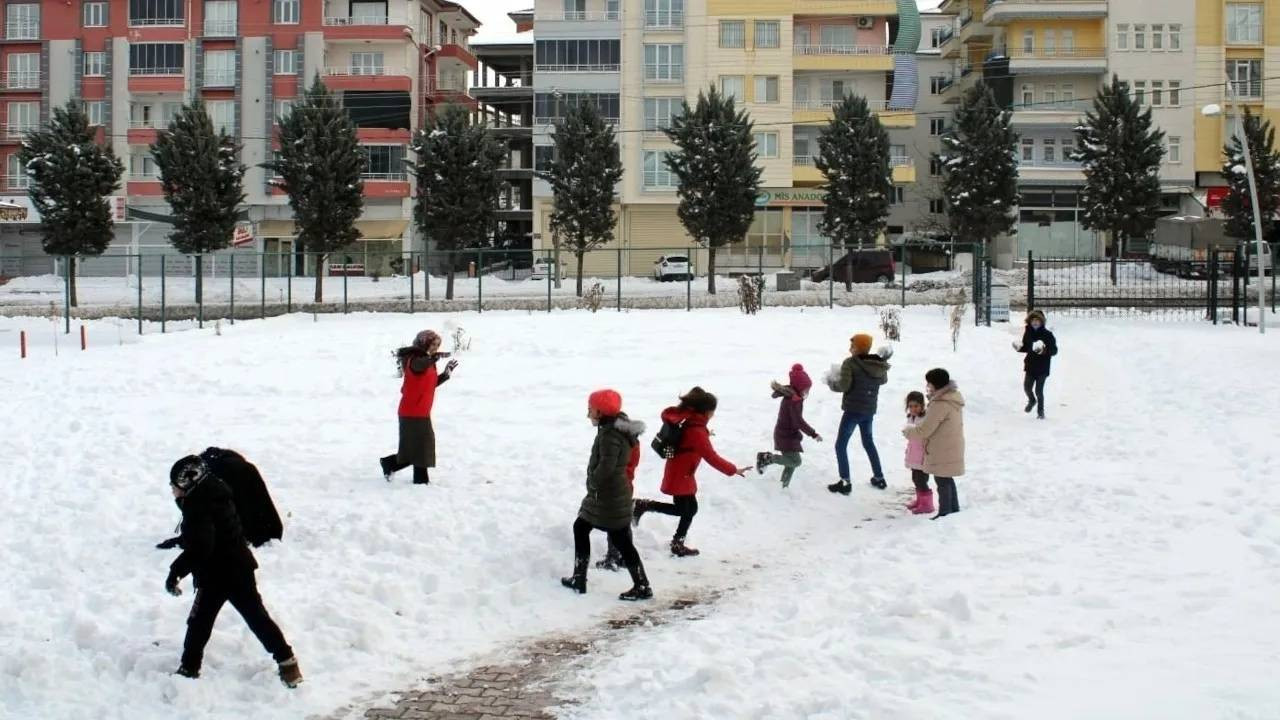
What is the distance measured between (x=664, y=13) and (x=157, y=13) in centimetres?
2539

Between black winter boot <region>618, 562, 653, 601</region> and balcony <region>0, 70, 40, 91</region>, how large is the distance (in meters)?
68.1

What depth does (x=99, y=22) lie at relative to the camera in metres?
68.4

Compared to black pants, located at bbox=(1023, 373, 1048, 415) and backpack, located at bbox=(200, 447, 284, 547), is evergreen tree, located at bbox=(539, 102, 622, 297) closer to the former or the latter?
black pants, located at bbox=(1023, 373, 1048, 415)

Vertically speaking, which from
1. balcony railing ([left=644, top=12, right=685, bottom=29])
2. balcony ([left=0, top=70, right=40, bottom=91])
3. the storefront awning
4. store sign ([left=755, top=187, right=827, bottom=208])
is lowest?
the storefront awning

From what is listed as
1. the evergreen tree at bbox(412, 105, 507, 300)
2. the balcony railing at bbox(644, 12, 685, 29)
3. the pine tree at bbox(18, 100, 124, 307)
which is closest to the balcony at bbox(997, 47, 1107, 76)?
the balcony railing at bbox(644, 12, 685, 29)

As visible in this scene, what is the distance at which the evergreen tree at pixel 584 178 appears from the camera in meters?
52.3

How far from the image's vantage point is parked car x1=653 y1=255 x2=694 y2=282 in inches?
2186

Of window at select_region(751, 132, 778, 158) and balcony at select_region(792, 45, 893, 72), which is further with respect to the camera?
balcony at select_region(792, 45, 893, 72)

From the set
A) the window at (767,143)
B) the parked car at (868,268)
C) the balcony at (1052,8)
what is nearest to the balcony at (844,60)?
the window at (767,143)

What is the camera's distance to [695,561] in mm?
10695

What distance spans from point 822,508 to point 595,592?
12.1ft

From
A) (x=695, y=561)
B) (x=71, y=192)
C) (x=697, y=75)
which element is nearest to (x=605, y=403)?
(x=695, y=561)

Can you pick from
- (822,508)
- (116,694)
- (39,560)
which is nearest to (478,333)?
(822,508)

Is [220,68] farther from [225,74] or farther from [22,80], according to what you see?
[22,80]
